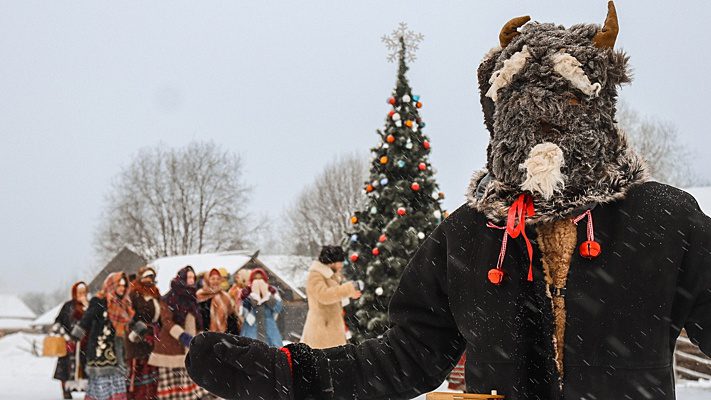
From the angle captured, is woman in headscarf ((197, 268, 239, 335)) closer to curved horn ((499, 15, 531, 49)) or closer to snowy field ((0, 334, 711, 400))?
snowy field ((0, 334, 711, 400))

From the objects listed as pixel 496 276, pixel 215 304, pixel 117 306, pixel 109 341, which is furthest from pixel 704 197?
pixel 496 276

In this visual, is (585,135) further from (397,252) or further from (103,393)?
(397,252)

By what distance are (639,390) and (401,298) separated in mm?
667

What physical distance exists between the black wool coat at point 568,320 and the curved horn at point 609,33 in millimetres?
384

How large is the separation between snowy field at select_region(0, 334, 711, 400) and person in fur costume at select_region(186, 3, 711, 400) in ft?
10.9

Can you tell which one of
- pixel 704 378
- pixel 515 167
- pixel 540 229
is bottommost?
pixel 704 378

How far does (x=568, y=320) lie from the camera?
1.75 meters

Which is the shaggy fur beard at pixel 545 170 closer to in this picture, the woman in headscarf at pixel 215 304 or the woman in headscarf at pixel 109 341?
the woman in headscarf at pixel 215 304

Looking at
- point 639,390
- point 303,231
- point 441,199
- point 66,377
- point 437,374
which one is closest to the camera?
point 639,390

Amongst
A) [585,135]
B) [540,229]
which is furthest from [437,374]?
[585,135]

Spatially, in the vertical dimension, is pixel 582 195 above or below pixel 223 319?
above

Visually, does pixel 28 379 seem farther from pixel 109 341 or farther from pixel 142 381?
pixel 142 381

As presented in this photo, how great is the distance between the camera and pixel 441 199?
1309 cm

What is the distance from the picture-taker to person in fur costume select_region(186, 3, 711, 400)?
5.62 ft
